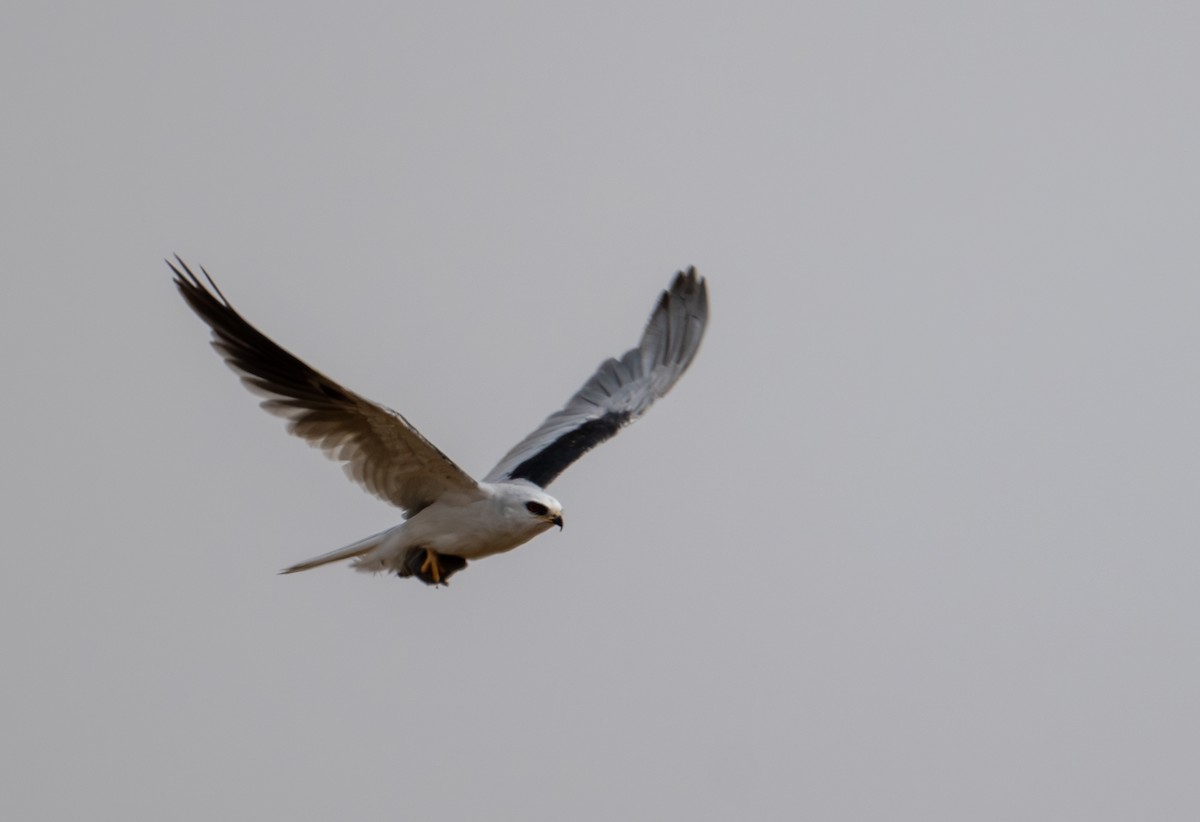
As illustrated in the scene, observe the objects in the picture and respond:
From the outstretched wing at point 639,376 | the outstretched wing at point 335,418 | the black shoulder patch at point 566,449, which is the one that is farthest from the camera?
the outstretched wing at point 639,376

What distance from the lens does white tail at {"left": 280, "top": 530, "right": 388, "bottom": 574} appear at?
30.8 ft

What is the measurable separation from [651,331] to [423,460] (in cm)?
367

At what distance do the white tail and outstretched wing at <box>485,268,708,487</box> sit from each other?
185 centimetres

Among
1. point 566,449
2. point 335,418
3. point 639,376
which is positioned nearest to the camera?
point 335,418

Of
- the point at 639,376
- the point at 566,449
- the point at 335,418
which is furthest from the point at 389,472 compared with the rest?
the point at 639,376

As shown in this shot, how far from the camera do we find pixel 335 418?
9.11m

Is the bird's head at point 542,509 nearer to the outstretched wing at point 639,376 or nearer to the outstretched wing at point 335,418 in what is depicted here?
the outstretched wing at point 335,418

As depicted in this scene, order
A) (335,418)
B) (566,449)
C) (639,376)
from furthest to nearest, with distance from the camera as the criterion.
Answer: (639,376) → (566,449) → (335,418)

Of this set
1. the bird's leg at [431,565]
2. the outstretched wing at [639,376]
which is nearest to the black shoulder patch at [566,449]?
the outstretched wing at [639,376]

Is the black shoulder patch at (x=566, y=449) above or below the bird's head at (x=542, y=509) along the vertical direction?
above

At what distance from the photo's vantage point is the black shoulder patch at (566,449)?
1067 centimetres

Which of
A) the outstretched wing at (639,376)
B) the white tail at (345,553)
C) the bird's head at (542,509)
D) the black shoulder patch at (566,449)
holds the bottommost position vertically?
the white tail at (345,553)

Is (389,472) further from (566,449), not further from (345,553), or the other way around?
(566,449)

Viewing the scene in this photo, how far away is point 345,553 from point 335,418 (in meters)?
0.79
